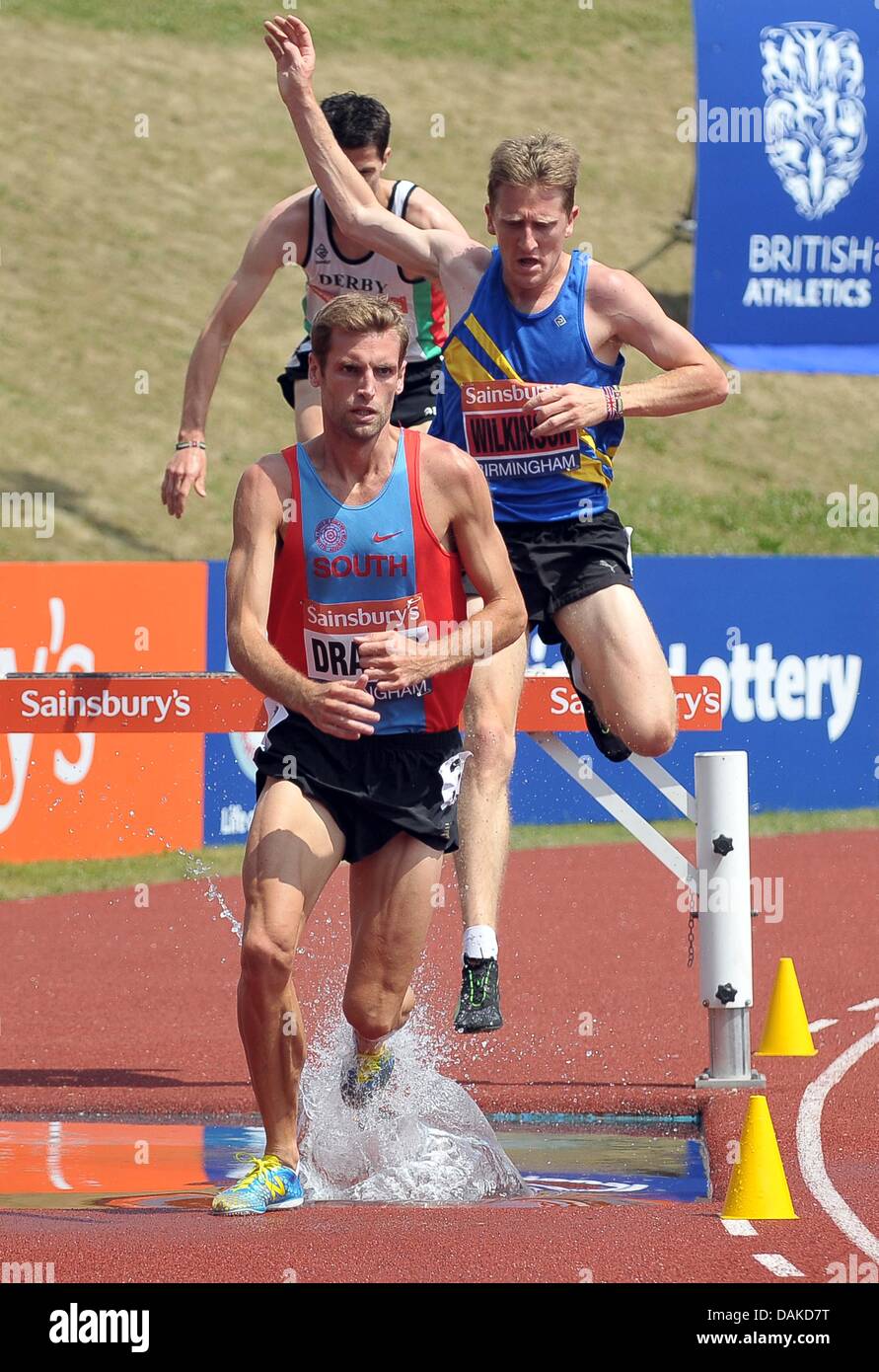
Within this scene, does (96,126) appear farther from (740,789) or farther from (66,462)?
(740,789)

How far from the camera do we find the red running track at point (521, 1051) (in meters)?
5.25

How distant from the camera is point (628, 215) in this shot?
99.8 ft

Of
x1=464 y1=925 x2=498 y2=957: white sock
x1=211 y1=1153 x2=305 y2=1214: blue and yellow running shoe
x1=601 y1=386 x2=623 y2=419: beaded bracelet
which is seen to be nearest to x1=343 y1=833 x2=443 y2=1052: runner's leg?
x1=211 y1=1153 x2=305 y2=1214: blue and yellow running shoe

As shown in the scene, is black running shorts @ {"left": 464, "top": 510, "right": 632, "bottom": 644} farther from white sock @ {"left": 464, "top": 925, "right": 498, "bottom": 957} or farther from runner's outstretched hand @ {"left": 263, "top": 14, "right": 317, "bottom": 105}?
runner's outstretched hand @ {"left": 263, "top": 14, "right": 317, "bottom": 105}

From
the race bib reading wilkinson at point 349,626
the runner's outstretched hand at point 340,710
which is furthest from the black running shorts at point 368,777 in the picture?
the runner's outstretched hand at point 340,710

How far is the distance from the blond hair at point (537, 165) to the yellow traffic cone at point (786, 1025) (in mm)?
3543

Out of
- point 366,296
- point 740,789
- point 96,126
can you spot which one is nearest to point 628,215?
point 96,126

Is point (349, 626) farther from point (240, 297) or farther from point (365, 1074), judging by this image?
point (240, 297)

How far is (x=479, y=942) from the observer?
6934mm

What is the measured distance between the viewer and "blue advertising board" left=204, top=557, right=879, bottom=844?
1652cm

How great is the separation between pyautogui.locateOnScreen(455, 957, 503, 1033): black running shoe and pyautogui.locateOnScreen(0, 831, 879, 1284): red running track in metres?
0.72

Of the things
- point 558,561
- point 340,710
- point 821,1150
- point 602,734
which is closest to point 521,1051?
point 602,734

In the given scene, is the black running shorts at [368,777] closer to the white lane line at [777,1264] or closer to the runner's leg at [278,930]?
the runner's leg at [278,930]
